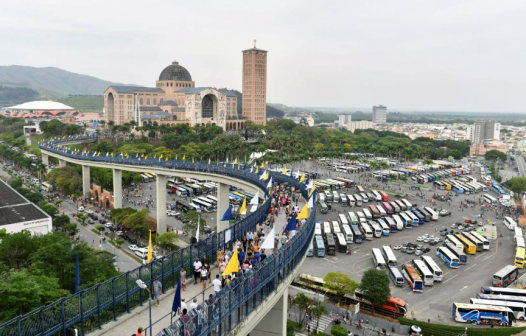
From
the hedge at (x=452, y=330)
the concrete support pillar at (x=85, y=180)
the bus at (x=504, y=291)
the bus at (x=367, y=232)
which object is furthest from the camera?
the concrete support pillar at (x=85, y=180)

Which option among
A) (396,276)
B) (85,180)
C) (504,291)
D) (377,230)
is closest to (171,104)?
(85,180)

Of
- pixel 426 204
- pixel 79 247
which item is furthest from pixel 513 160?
pixel 79 247

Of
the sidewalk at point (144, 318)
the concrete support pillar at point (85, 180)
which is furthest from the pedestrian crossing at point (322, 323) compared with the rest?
the concrete support pillar at point (85, 180)

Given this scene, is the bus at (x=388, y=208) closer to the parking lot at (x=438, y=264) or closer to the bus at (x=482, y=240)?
the parking lot at (x=438, y=264)

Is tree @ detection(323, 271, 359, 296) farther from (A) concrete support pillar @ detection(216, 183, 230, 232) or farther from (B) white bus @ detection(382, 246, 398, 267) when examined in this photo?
(A) concrete support pillar @ detection(216, 183, 230, 232)

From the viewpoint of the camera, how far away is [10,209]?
43.9 meters

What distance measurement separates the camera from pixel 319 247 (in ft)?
144

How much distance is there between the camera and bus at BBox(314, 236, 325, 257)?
142 ft

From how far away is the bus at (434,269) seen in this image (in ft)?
126

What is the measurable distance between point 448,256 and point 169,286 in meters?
35.6

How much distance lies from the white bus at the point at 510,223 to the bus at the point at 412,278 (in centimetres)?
2665

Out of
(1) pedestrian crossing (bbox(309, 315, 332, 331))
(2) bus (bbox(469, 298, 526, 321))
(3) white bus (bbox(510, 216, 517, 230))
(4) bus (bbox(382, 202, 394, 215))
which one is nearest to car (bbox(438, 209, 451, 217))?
(3) white bus (bbox(510, 216, 517, 230))

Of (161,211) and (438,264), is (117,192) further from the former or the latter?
(438,264)

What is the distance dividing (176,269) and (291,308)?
19.8m
